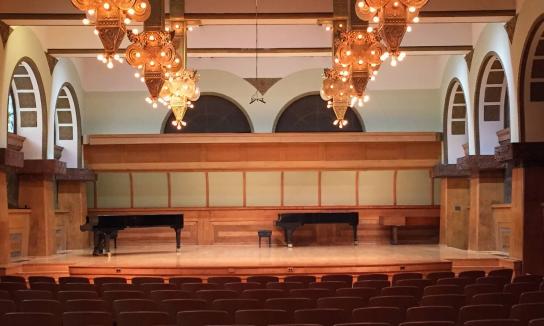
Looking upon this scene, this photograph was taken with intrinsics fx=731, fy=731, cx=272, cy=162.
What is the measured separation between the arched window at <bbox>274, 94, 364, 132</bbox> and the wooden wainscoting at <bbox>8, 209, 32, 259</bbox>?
341 inches

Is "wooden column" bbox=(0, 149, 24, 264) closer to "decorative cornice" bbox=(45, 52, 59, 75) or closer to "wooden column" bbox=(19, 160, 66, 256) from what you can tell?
"wooden column" bbox=(19, 160, 66, 256)

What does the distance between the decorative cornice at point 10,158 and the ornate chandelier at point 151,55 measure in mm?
4540

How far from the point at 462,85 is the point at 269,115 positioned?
6.15m

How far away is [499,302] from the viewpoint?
300 inches

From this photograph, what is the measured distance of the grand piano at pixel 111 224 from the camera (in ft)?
59.7

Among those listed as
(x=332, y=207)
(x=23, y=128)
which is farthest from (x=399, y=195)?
(x=23, y=128)

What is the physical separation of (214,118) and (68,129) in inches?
181

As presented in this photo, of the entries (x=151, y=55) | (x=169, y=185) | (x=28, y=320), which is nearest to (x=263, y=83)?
(x=169, y=185)

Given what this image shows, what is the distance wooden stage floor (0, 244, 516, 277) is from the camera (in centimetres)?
A: 1509

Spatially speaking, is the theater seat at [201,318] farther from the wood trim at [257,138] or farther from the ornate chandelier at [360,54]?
the wood trim at [257,138]

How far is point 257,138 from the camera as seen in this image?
2273 cm

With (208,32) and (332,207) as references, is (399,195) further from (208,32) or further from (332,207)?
(208,32)

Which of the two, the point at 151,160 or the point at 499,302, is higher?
the point at 151,160

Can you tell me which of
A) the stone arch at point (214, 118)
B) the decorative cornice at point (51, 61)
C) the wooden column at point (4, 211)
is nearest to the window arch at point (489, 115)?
the stone arch at point (214, 118)
